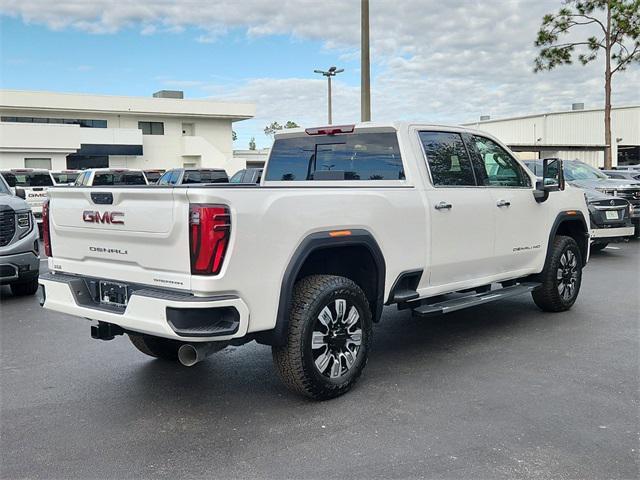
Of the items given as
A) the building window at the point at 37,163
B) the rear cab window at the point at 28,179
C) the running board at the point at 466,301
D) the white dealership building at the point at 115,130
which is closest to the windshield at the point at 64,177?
the rear cab window at the point at 28,179

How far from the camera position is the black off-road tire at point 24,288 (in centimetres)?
901

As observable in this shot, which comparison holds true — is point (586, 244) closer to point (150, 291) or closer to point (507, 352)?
point (507, 352)

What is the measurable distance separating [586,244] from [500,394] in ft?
11.9

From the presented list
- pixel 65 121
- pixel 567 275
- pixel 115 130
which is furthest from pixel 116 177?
pixel 65 121

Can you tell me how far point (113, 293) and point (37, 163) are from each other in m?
37.1

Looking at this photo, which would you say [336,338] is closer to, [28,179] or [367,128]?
[367,128]

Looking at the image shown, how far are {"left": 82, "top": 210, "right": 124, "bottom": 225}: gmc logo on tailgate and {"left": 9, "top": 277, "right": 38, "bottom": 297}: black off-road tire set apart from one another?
16.5ft

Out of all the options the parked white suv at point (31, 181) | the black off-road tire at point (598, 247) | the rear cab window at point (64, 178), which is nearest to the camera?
the black off-road tire at point (598, 247)

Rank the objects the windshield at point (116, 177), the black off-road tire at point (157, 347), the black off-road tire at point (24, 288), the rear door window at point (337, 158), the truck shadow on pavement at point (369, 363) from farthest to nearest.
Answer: the windshield at point (116, 177), the black off-road tire at point (24, 288), the rear door window at point (337, 158), the black off-road tire at point (157, 347), the truck shadow on pavement at point (369, 363)

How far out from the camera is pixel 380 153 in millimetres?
5758

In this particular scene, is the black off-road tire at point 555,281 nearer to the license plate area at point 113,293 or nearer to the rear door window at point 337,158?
the rear door window at point 337,158

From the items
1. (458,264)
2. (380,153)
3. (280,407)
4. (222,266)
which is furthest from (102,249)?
(458,264)

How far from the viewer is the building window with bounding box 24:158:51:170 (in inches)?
1481

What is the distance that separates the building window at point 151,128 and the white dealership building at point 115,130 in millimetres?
14
